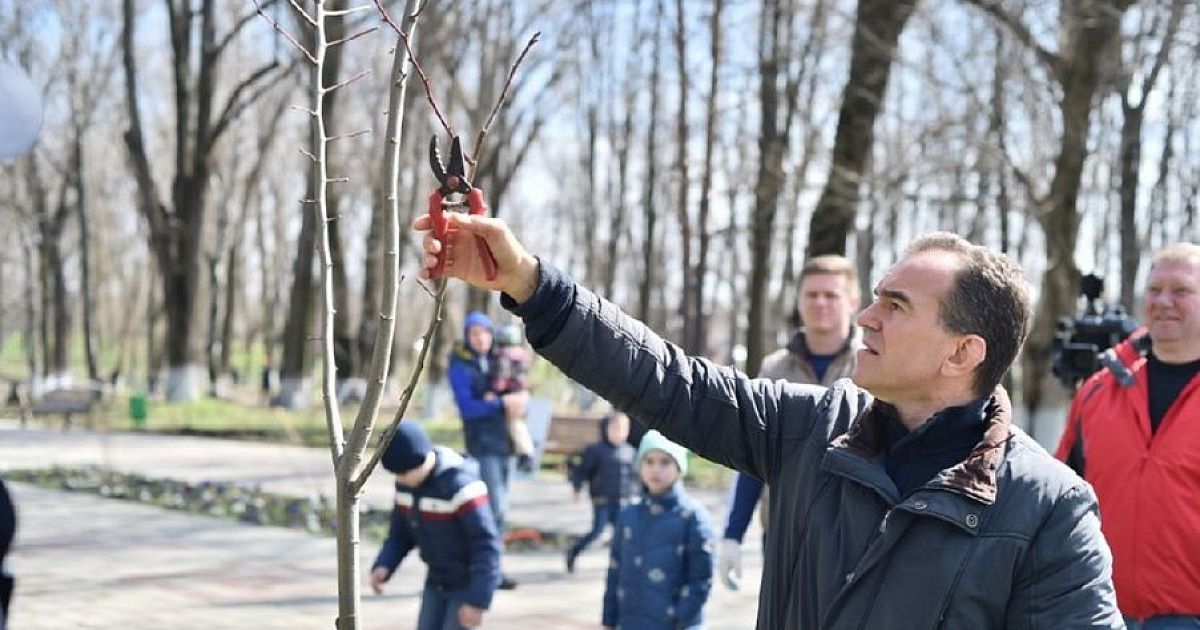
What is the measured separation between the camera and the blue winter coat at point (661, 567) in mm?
5793

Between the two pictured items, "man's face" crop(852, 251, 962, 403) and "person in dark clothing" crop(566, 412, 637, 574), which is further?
"person in dark clothing" crop(566, 412, 637, 574)

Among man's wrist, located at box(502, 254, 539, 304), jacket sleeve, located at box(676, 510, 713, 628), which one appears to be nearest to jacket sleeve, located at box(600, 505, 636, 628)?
jacket sleeve, located at box(676, 510, 713, 628)

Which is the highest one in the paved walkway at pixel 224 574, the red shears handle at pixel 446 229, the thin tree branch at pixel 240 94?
the thin tree branch at pixel 240 94

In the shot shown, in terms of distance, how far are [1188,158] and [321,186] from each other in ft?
117

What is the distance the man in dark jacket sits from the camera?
2.40 metres

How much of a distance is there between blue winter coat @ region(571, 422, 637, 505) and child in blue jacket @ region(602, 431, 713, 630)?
4414mm

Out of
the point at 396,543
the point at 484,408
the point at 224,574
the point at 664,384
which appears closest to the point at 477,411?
the point at 484,408

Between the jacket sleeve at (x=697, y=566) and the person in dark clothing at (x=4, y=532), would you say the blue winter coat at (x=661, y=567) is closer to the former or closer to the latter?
the jacket sleeve at (x=697, y=566)

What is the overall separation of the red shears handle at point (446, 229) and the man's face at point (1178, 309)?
8.48ft

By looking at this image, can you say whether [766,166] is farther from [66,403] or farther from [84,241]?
[84,241]

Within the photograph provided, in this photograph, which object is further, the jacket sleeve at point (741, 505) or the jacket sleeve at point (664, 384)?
the jacket sleeve at point (741, 505)

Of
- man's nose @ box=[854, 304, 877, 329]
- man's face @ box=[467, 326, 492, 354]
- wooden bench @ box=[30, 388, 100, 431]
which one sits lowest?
wooden bench @ box=[30, 388, 100, 431]

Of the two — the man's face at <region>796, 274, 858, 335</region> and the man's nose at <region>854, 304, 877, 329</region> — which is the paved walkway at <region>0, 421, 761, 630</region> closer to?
the man's face at <region>796, 274, 858, 335</region>

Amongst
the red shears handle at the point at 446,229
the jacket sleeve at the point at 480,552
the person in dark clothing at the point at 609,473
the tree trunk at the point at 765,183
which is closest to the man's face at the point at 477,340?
the person in dark clothing at the point at 609,473
